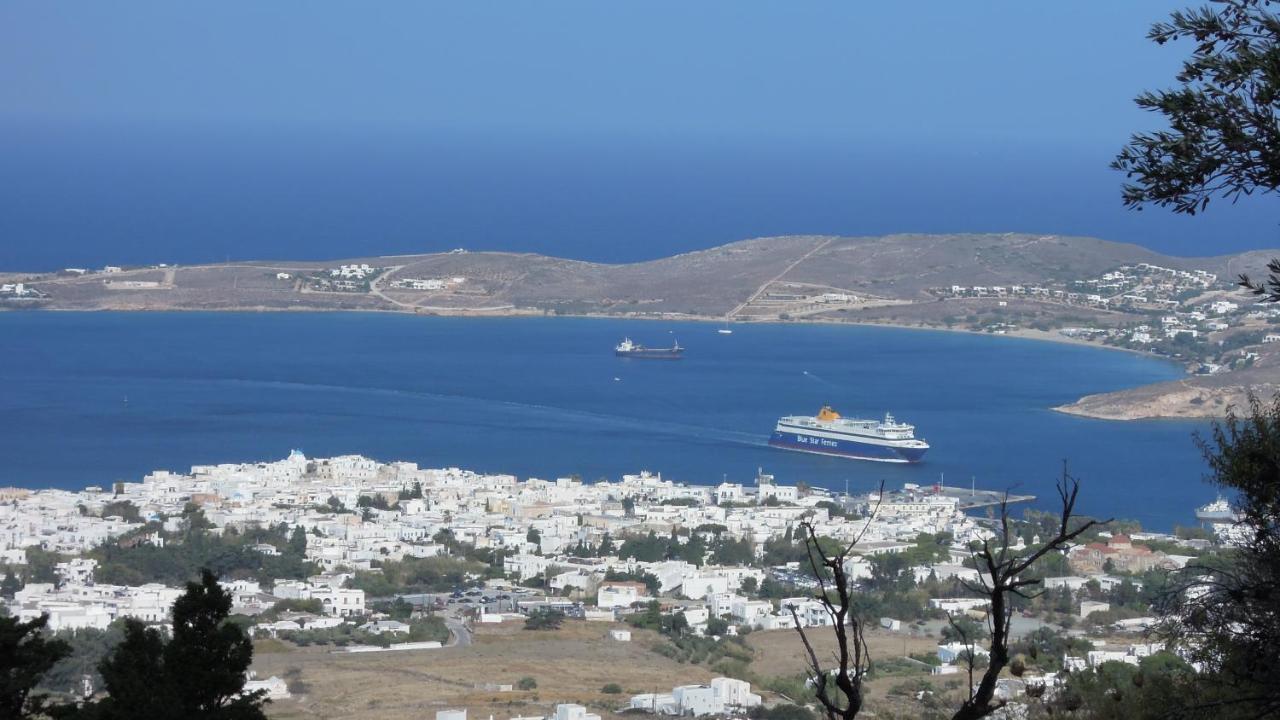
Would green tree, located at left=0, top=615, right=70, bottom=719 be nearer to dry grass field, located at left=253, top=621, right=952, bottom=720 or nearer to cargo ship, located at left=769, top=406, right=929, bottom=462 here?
dry grass field, located at left=253, top=621, right=952, bottom=720

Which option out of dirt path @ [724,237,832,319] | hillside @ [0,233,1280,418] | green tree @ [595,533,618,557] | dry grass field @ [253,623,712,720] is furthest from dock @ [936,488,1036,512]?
dirt path @ [724,237,832,319]

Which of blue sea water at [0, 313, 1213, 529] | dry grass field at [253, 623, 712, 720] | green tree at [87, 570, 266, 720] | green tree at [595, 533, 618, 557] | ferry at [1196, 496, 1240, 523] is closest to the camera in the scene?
green tree at [87, 570, 266, 720]

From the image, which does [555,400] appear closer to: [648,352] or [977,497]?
[648,352]

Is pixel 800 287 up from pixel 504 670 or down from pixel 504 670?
up

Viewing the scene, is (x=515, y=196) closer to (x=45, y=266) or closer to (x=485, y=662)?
(x=45, y=266)

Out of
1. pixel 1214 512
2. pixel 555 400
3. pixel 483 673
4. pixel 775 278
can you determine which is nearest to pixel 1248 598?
pixel 483 673
